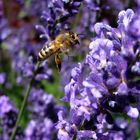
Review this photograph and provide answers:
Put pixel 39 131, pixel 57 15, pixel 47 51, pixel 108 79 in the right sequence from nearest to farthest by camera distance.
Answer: pixel 108 79 < pixel 47 51 < pixel 57 15 < pixel 39 131

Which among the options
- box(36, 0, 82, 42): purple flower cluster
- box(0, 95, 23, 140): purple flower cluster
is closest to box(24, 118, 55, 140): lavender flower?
box(0, 95, 23, 140): purple flower cluster

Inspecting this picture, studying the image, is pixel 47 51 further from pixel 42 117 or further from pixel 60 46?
pixel 42 117

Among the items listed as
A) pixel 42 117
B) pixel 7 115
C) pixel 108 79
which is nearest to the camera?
pixel 108 79

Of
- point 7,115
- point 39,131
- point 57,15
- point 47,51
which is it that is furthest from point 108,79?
point 39,131

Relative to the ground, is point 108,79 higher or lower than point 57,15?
lower

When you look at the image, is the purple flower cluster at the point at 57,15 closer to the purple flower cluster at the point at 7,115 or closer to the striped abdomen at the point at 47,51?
the striped abdomen at the point at 47,51

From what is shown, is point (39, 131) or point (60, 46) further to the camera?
point (39, 131)

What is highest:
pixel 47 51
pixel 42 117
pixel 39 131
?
pixel 42 117

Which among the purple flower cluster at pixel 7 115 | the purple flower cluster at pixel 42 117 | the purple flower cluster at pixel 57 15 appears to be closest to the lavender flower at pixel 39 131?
the purple flower cluster at pixel 42 117
